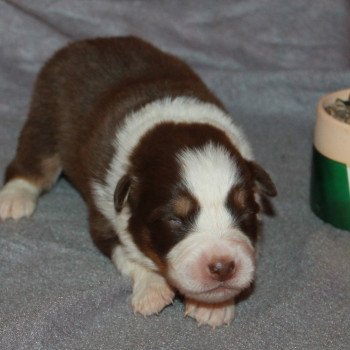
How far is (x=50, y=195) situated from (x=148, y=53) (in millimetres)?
1176

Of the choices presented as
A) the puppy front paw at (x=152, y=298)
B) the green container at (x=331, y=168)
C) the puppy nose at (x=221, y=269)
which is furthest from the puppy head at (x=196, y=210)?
the green container at (x=331, y=168)

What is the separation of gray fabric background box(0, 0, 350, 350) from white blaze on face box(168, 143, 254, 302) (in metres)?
0.36

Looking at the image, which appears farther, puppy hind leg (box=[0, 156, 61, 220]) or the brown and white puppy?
puppy hind leg (box=[0, 156, 61, 220])

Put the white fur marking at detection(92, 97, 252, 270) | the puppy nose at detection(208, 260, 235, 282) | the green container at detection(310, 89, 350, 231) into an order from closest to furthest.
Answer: the puppy nose at detection(208, 260, 235, 282)
the white fur marking at detection(92, 97, 252, 270)
the green container at detection(310, 89, 350, 231)

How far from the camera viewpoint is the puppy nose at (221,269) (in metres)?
3.47

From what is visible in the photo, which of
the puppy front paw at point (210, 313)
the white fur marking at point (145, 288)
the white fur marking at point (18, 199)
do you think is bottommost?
the white fur marking at point (18, 199)

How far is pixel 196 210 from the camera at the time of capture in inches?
143

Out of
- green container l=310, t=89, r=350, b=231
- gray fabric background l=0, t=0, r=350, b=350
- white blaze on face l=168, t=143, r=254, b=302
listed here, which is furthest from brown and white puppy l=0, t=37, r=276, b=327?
green container l=310, t=89, r=350, b=231

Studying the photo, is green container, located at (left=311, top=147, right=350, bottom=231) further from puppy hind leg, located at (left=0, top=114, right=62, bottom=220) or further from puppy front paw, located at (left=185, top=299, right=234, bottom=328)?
puppy hind leg, located at (left=0, top=114, right=62, bottom=220)

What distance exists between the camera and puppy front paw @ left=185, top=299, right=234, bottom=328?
388 centimetres

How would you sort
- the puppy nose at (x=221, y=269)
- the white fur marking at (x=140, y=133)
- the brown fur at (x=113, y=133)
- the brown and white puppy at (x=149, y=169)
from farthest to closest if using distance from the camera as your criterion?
the white fur marking at (x=140, y=133) < the brown fur at (x=113, y=133) < the brown and white puppy at (x=149, y=169) < the puppy nose at (x=221, y=269)

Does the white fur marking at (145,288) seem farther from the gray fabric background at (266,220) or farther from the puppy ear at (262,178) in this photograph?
the puppy ear at (262,178)

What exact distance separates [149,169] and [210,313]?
79 cm

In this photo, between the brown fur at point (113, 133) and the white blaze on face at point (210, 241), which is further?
the brown fur at point (113, 133)
